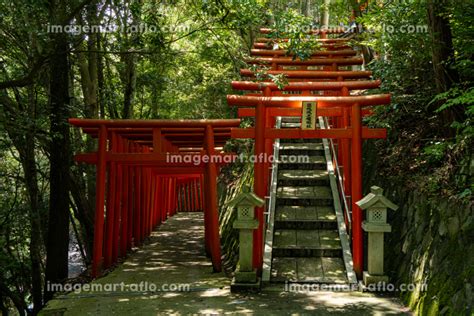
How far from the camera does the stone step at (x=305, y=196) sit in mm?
8484

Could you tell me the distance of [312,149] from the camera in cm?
1026

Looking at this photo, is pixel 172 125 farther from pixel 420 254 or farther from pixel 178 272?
pixel 420 254

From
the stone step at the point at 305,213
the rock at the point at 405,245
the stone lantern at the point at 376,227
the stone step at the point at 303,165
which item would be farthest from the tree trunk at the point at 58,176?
the rock at the point at 405,245

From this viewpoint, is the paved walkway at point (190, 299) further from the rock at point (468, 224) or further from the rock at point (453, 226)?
the rock at point (468, 224)

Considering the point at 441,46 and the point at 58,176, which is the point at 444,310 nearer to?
the point at 441,46

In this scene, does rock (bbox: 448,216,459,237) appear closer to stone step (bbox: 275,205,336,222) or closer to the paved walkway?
the paved walkway

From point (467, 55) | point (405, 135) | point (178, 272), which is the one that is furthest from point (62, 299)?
point (467, 55)

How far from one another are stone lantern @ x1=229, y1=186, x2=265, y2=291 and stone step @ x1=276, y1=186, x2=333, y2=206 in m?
2.16

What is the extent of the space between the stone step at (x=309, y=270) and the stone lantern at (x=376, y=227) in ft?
1.74

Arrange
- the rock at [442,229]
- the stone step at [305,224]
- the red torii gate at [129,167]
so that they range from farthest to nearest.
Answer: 1. the red torii gate at [129,167]
2. the stone step at [305,224]
3. the rock at [442,229]

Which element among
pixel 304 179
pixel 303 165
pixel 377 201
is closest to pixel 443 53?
pixel 377 201

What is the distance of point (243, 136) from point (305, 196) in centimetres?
243

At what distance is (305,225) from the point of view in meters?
7.91

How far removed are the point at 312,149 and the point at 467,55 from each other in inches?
192
